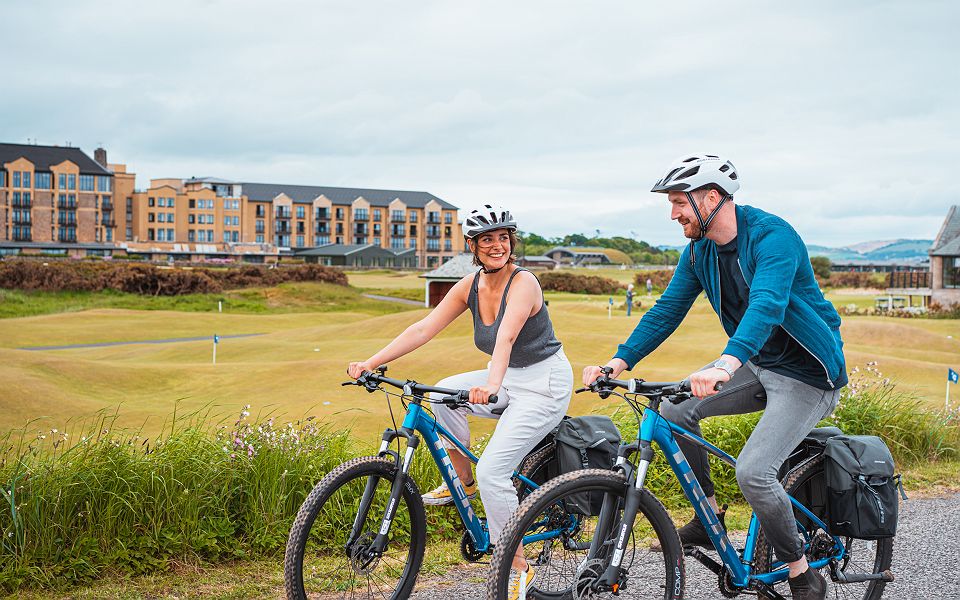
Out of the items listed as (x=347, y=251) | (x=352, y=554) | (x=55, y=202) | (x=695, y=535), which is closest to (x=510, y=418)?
(x=352, y=554)

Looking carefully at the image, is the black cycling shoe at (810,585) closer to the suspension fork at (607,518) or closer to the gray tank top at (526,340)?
the suspension fork at (607,518)

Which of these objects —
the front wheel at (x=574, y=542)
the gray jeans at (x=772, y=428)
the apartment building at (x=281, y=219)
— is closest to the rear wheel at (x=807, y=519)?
the gray jeans at (x=772, y=428)

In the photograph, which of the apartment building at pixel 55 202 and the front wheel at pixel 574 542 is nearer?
the front wheel at pixel 574 542

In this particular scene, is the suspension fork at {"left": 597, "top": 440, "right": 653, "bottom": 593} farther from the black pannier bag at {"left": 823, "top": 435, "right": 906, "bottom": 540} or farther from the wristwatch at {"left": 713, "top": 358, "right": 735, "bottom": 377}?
the black pannier bag at {"left": 823, "top": 435, "right": 906, "bottom": 540}

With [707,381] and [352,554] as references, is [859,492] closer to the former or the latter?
[707,381]

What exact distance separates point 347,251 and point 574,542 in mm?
134454

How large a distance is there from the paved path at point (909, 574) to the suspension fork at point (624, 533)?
997mm

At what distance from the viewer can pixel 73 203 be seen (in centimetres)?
12544

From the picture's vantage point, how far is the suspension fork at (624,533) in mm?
4273

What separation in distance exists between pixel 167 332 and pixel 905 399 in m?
37.9

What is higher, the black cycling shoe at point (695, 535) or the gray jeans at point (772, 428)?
the gray jeans at point (772, 428)

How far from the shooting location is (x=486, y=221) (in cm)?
502

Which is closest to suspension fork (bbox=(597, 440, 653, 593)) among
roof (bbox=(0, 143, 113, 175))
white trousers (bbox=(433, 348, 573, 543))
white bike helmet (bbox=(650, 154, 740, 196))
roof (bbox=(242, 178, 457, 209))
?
white trousers (bbox=(433, 348, 573, 543))

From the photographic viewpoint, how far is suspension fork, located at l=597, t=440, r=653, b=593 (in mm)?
4273
